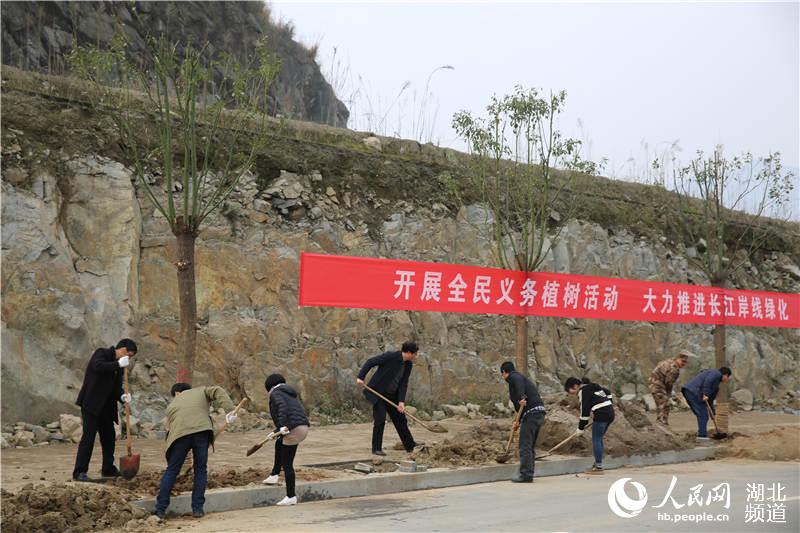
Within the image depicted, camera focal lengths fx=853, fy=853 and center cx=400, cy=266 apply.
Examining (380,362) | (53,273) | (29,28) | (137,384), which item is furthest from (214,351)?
(29,28)

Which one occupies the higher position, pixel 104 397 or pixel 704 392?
pixel 704 392

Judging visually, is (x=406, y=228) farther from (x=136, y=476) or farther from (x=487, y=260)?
(x=136, y=476)

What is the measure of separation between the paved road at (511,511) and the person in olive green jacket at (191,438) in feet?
0.86

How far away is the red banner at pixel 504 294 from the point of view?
43.3 feet

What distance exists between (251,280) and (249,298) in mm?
369

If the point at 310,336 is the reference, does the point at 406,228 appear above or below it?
above

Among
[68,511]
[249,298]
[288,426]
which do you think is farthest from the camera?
[249,298]

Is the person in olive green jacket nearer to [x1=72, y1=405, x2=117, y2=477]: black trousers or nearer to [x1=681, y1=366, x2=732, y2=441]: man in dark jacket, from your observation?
[x1=72, y1=405, x2=117, y2=477]: black trousers

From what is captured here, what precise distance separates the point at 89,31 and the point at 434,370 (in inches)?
561

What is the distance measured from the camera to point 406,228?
781 inches

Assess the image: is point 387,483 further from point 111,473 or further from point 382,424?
point 111,473

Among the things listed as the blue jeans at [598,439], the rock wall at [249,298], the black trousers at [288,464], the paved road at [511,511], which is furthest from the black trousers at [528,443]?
the rock wall at [249,298]

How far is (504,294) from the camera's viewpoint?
15.0 meters

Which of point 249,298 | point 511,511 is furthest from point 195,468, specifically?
point 249,298
